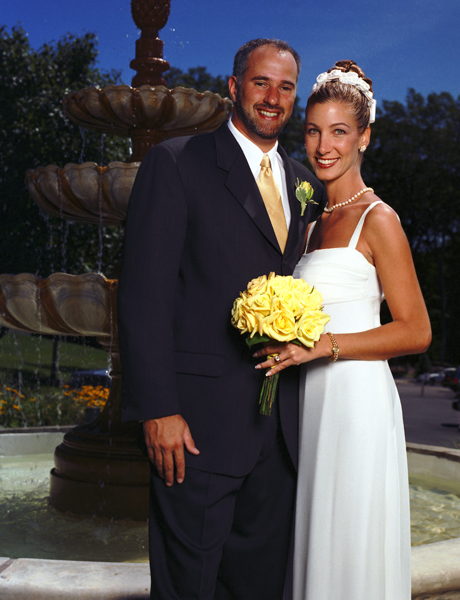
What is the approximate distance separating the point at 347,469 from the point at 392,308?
683 mm

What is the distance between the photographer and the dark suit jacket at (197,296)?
2.51 m

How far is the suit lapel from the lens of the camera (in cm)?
267

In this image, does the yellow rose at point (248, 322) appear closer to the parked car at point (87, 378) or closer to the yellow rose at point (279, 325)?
the yellow rose at point (279, 325)

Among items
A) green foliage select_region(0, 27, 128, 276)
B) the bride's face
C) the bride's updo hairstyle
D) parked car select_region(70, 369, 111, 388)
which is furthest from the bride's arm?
parked car select_region(70, 369, 111, 388)

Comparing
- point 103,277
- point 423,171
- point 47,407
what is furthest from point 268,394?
point 423,171

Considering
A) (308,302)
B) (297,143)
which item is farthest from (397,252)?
(297,143)

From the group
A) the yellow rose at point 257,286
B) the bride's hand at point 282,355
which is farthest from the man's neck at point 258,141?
the bride's hand at point 282,355

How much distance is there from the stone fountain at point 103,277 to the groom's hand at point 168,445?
233 centimetres

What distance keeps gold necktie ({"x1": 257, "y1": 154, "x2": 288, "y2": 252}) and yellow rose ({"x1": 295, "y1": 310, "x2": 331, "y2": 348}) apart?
49 centimetres

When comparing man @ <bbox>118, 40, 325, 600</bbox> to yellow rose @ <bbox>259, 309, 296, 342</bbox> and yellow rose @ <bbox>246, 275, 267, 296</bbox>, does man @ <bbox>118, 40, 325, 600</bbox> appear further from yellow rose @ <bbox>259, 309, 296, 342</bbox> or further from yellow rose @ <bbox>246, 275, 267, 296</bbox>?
yellow rose @ <bbox>259, 309, 296, 342</bbox>

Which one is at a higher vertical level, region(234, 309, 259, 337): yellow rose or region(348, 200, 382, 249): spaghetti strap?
region(348, 200, 382, 249): spaghetti strap

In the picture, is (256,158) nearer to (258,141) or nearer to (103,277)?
(258,141)

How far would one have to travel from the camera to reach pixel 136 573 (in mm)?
3053

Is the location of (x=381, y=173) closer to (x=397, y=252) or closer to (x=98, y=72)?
(x=98, y=72)
